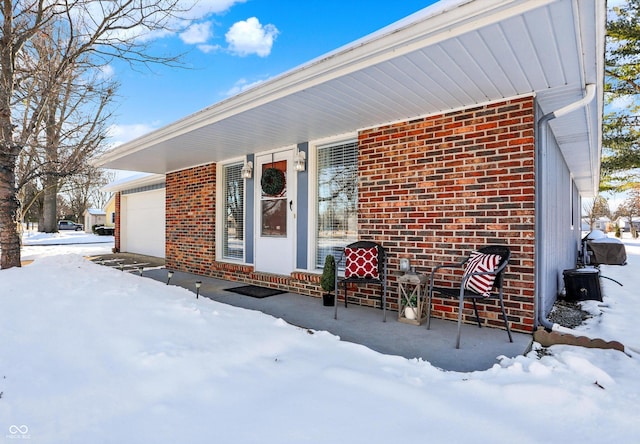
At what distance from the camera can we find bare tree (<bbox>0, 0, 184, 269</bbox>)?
4586 millimetres

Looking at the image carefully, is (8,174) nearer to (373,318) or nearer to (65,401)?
(65,401)

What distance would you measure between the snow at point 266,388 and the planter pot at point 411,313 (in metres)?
0.93

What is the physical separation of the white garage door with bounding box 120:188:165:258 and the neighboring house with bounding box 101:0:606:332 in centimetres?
341

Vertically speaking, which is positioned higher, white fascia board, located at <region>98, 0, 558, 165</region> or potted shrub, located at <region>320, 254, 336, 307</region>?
white fascia board, located at <region>98, 0, 558, 165</region>

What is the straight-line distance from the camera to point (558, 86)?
2988 mm

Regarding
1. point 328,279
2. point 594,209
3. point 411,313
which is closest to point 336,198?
point 328,279

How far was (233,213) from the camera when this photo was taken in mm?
6402

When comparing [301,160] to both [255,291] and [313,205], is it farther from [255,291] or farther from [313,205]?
[255,291]

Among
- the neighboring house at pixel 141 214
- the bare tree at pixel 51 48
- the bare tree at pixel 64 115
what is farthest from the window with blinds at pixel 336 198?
the neighboring house at pixel 141 214

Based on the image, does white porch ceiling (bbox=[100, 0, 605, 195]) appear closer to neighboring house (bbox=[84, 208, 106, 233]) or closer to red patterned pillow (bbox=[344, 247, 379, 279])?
red patterned pillow (bbox=[344, 247, 379, 279])

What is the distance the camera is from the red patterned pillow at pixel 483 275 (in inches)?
115

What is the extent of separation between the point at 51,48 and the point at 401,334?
5.85m

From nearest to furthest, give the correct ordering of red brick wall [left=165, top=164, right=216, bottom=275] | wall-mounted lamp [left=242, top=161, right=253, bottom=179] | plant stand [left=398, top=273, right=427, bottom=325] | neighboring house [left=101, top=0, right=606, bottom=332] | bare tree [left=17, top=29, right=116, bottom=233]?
1. neighboring house [left=101, top=0, right=606, bottom=332]
2. plant stand [left=398, top=273, right=427, bottom=325]
3. bare tree [left=17, top=29, right=116, bottom=233]
4. wall-mounted lamp [left=242, top=161, right=253, bottom=179]
5. red brick wall [left=165, top=164, right=216, bottom=275]

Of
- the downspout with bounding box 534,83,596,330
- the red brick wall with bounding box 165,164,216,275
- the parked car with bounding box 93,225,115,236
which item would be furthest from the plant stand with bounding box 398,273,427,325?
the parked car with bounding box 93,225,115,236
